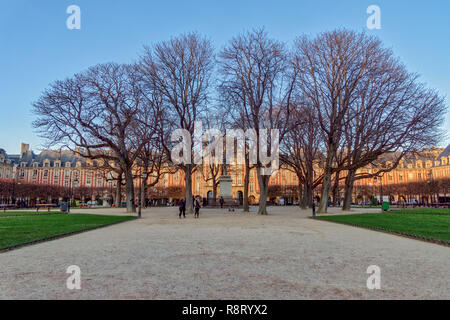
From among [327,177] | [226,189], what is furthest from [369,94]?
[226,189]

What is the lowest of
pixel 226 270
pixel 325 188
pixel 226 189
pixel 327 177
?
pixel 226 270

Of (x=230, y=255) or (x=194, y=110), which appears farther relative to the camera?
(x=194, y=110)

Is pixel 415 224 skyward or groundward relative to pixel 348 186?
groundward

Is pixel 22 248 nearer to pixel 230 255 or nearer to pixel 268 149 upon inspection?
pixel 230 255

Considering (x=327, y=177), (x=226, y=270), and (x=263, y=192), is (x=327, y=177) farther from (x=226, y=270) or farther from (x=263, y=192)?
(x=226, y=270)

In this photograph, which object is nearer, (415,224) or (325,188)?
(415,224)

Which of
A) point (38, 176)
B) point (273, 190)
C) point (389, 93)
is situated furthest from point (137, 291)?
point (38, 176)

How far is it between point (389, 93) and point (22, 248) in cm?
2845

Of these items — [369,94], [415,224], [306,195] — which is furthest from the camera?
[306,195]

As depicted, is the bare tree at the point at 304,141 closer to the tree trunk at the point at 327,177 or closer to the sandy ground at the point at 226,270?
the tree trunk at the point at 327,177

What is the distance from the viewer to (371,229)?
16812mm

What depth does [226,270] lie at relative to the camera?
702 cm
